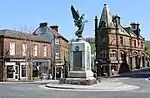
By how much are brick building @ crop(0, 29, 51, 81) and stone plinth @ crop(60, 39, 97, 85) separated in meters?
20.1

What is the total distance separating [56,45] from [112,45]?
605 inches

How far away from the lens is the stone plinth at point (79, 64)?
2478 cm

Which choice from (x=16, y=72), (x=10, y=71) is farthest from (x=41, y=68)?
(x=10, y=71)

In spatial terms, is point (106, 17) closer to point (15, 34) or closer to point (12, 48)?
point (15, 34)

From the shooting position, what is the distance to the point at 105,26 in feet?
227

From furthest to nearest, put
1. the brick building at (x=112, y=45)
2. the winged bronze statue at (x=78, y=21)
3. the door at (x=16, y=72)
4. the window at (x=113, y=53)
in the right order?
the window at (x=113, y=53)
the brick building at (x=112, y=45)
the door at (x=16, y=72)
the winged bronze statue at (x=78, y=21)

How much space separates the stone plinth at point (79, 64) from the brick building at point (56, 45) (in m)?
29.1

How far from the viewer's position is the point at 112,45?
6850cm

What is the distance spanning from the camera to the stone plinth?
2478cm

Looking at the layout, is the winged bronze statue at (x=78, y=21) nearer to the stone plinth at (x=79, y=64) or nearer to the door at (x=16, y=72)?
the stone plinth at (x=79, y=64)

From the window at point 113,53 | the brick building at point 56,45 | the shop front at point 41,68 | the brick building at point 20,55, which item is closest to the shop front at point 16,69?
the brick building at point 20,55

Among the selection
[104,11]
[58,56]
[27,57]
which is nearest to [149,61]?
[104,11]

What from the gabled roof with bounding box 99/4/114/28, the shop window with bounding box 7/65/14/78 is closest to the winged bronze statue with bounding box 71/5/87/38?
the shop window with bounding box 7/65/14/78

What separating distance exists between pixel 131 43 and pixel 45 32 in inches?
1034
